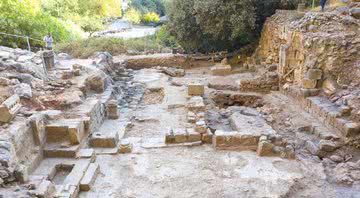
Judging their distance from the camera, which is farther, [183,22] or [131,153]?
[183,22]

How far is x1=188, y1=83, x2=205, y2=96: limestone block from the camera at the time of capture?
11156 mm

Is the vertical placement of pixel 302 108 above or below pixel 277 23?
below

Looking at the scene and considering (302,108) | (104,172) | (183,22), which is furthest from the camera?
(183,22)

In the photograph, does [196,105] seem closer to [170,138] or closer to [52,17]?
[170,138]

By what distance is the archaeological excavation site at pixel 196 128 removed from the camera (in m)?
6.00

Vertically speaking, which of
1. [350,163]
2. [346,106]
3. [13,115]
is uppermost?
[13,115]

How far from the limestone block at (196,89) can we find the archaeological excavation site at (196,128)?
4 centimetres

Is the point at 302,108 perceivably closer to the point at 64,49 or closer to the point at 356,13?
the point at 356,13

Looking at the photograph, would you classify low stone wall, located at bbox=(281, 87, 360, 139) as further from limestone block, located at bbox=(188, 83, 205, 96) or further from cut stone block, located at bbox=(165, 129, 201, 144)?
cut stone block, located at bbox=(165, 129, 201, 144)

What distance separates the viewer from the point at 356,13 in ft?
31.8

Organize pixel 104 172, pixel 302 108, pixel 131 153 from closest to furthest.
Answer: pixel 104 172 → pixel 131 153 → pixel 302 108

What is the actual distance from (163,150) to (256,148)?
Answer: 227cm

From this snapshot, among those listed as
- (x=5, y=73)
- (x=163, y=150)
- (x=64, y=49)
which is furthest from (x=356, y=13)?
(x=64, y=49)

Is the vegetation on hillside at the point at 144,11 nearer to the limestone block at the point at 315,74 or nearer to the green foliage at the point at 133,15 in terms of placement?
the green foliage at the point at 133,15
